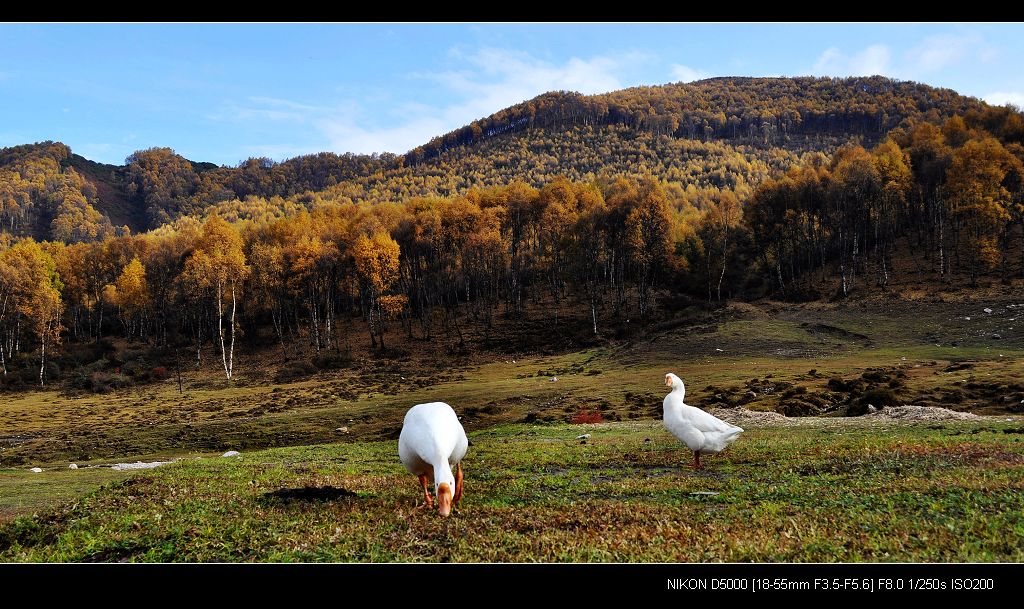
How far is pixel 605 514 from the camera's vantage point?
8.62 metres

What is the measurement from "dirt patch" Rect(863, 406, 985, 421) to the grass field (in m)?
1.68

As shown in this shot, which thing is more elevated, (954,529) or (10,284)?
(10,284)

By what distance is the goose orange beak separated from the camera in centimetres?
812

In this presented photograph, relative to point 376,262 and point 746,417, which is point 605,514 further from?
point 376,262

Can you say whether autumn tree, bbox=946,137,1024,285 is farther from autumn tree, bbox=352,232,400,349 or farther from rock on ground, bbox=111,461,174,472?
rock on ground, bbox=111,461,174,472

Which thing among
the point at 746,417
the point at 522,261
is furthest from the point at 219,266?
the point at 746,417

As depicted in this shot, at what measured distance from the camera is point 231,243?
247 feet
